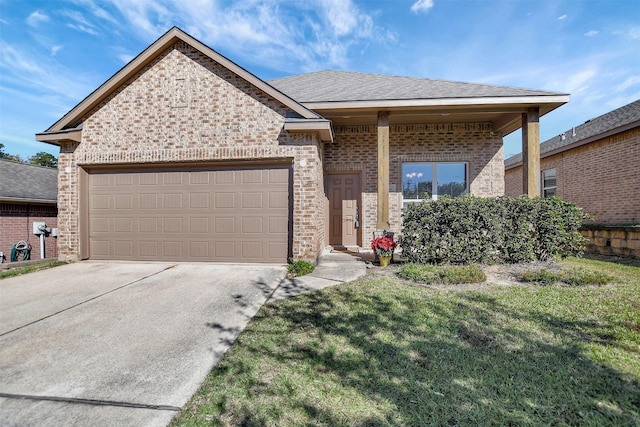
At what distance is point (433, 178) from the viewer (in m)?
8.81

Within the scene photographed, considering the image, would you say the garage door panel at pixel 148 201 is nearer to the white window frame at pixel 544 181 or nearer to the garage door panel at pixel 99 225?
the garage door panel at pixel 99 225

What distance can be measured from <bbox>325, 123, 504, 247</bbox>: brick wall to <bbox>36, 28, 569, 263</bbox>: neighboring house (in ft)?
3.52

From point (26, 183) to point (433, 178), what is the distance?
15.0 metres

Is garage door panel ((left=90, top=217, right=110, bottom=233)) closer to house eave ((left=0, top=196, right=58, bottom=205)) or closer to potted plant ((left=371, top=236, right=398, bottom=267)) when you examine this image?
house eave ((left=0, top=196, right=58, bottom=205))

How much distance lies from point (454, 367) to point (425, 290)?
2139 millimetres

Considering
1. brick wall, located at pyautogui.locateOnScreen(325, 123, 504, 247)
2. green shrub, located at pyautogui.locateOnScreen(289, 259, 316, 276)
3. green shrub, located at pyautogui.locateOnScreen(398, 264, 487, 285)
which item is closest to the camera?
green shrub, located at pyautogui.locateOnScreen(398, 264, 487, 285)

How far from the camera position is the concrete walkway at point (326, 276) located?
4.75 meters

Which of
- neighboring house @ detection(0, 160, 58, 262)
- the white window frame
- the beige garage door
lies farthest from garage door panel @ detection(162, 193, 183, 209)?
the white window frame

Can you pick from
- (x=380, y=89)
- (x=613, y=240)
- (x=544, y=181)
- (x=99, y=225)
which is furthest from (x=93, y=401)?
(x=544, y=181)

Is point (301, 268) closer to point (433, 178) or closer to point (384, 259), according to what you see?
point (384, 259)

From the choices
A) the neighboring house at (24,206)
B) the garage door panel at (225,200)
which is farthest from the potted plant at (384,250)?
the neighboring house at (24,206)

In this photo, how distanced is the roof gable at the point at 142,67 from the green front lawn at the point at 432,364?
4413mm

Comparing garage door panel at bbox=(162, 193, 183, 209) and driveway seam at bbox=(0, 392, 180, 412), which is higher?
garage door panel at bbox=(162, 193, 183, 209)

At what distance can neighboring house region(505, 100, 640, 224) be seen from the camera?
30.1 ft
